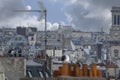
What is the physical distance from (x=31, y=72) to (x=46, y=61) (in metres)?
2.32

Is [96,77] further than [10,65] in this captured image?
No

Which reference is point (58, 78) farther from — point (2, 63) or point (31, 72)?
point (31, 72)

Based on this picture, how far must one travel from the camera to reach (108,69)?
11725 cm

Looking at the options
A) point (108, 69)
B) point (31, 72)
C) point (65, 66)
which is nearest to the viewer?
point (65, 66)

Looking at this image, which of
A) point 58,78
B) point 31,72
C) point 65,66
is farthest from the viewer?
point 31,72

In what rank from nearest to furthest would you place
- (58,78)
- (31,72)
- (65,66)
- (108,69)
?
1. (58,78)
2. (65,66)
3. (31,72)
4. (108,69)

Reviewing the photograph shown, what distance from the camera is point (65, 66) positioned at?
47438 mm

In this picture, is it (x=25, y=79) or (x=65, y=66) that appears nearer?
(x=25, y=79)

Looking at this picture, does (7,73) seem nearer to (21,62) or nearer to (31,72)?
(21,62)

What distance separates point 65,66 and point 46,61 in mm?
11988

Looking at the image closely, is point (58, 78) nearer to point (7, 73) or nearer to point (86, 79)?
point (86, 79)

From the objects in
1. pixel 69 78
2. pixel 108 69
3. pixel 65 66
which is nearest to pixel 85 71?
pixel 65 66

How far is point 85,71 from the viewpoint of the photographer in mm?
48062

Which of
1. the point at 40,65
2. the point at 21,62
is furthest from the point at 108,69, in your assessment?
the point at 21,62
